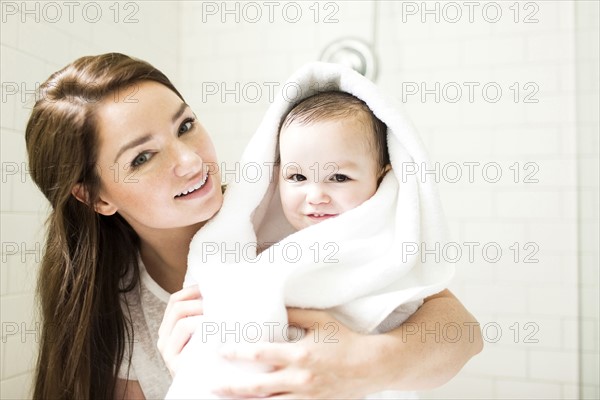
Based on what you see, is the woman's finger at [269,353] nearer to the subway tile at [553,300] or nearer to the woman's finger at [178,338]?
the woman's finger at [178,338]

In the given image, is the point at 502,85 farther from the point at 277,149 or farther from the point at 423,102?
the point at 277,149

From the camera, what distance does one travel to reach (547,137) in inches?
59.7

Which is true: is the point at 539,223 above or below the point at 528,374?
above

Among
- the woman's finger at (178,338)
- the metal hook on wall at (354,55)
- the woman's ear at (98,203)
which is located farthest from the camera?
the metal hook on wall at (354,55)

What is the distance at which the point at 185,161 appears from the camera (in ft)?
3.04

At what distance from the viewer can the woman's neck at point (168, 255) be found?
1.12 m

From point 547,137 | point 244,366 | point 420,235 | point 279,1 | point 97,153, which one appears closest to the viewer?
point 244,366

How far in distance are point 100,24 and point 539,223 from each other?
1313 mm

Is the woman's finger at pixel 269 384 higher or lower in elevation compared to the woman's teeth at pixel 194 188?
lower

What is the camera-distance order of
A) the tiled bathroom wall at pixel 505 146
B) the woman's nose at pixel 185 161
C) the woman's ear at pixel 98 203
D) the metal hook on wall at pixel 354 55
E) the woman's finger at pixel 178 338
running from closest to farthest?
1. the woman's finger at pixel 178 338
2. the woman's nose at pixel 185 161
3. the woman's ear at pixel 98 203
4. the tiled bathroom wall at pixel 505 146
5. the metal hook on wall at pixel 354 55

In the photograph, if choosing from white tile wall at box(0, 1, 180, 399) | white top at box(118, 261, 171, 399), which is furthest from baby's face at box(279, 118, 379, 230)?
white tile wall at box(0, 1, 180, 399)

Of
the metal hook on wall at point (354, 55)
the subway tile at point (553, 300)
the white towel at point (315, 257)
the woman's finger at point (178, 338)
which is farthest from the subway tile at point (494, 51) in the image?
the woman's finger at point (178, 338)

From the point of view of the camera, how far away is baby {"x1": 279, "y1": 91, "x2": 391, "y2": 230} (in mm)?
869

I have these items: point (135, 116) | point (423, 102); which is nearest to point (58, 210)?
point (135, 116)
